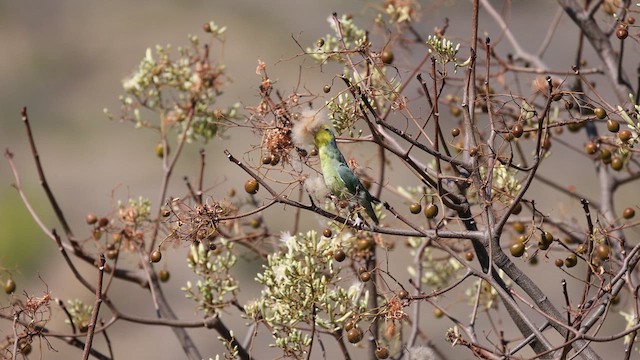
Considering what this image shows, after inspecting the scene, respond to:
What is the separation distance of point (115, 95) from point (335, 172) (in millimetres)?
7476

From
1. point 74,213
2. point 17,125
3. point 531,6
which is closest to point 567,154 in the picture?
point 531,6

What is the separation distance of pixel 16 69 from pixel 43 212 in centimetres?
275

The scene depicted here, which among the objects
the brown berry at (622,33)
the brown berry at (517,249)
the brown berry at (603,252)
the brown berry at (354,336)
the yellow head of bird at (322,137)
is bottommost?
the brown berry at (354,336)

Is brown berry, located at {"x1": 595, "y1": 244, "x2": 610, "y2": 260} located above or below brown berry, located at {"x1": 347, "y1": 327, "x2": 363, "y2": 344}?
above

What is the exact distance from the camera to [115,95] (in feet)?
28.7

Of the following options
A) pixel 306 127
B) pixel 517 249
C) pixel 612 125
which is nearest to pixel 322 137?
pixel 306 127

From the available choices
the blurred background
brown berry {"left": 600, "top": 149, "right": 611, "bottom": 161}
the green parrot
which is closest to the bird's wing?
the green parrot

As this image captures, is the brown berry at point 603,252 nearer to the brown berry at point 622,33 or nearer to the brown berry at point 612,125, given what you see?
the brown berry at point 612,125

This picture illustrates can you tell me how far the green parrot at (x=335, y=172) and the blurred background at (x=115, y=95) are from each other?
4243 mm

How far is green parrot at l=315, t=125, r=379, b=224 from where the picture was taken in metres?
1.62

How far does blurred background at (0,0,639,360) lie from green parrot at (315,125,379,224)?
424 cm

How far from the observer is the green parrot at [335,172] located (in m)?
1.62

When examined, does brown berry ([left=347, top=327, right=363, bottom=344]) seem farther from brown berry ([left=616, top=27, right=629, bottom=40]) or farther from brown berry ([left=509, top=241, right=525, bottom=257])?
brown berry ([left=616, top=27, right=629, bottom=40])

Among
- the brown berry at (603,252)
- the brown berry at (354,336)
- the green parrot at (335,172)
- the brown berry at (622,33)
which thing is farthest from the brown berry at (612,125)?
the brown berry at (354,336)
